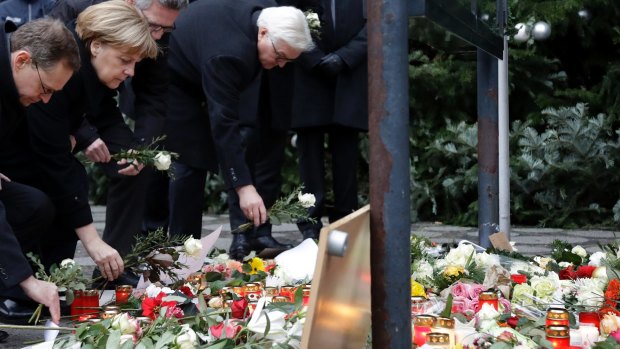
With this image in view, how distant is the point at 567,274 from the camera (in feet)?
12.1

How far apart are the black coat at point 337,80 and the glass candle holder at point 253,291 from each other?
7.01ft

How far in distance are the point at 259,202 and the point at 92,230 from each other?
73cm

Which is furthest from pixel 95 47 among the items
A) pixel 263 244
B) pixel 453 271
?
pixel 263 244

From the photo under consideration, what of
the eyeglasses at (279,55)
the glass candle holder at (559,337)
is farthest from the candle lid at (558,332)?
the eyeglasses at (279,55)

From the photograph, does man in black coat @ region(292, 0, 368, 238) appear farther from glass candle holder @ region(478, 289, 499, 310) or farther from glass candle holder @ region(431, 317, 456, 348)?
glass candle holder @ region(431, 317, 456, 348)

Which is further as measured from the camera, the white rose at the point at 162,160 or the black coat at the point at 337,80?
the black coat at the point at 337,80

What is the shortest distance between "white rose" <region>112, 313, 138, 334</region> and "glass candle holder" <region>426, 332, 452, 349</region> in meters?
0.74

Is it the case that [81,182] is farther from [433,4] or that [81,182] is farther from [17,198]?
[433,4]

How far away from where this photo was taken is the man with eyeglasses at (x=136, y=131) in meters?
4.02

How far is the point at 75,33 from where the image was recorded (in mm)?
3783

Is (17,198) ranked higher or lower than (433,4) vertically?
lower

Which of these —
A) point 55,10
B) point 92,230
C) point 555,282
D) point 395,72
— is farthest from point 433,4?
point 55,10

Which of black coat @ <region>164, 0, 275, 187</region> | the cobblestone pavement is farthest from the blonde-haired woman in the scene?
the cobblestone pavement

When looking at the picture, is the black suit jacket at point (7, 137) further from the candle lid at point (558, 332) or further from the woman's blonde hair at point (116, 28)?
the candle lid at point (558, 332)
